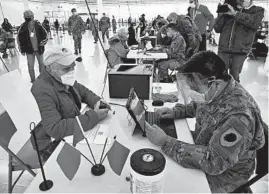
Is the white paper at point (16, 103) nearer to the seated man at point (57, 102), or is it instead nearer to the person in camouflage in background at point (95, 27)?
the seated man at point (57, 102)

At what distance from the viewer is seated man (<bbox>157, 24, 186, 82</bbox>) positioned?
377 centimetres

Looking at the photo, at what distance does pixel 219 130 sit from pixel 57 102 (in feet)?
3.21

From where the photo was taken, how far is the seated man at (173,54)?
377 cm

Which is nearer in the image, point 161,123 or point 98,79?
point 161,123

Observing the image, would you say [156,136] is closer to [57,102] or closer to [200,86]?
[200,86]

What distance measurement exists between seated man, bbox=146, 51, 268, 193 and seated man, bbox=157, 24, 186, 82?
2636 millimetres

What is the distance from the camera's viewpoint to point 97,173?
0.97 metres

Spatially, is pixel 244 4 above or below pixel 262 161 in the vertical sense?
above

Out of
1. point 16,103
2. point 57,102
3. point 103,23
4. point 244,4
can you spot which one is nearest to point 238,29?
point 244,4

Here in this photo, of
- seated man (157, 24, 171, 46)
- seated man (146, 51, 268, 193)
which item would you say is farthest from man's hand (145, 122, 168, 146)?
seated man (157, 24, 171, 46)

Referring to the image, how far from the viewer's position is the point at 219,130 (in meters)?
0.96

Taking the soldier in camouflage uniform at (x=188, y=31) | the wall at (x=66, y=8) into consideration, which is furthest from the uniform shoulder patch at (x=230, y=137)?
the wall at (x=66, y=8)

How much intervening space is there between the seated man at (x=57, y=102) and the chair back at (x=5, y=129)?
0.18 meters

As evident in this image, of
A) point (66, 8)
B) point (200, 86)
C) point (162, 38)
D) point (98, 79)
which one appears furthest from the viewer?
point (66, 8)
